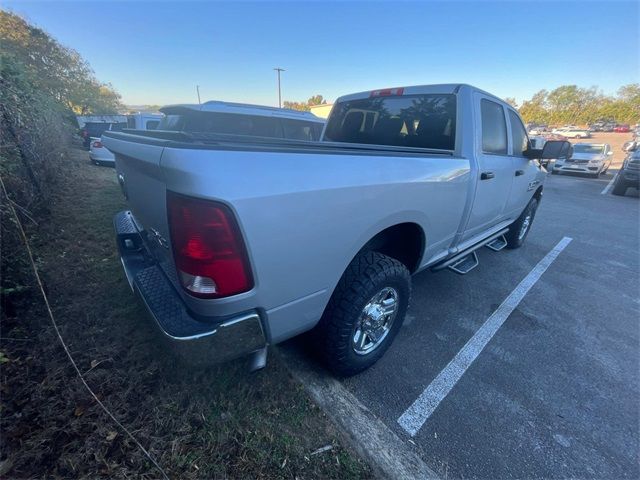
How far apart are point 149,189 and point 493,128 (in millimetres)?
3205

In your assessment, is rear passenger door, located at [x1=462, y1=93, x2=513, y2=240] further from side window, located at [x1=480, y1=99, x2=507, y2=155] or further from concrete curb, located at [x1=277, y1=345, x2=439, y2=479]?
concrete curb, located at [x1=277, y1=345, x2=439, y2=479]

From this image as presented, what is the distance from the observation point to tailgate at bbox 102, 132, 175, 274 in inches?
52.6

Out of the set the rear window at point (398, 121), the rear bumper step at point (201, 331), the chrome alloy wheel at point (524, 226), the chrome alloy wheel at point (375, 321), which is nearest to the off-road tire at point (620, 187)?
the chrome alloy wheel at point (524, 226)

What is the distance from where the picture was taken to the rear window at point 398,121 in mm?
2625

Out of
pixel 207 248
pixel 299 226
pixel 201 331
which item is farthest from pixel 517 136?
pixel 201 331

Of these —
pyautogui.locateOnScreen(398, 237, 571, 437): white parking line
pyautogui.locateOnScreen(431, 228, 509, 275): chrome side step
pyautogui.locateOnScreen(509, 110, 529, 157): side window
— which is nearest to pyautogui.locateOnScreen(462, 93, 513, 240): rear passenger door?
pyautogui.locateOnScreen(431, 228, 509, 275): chrome side step

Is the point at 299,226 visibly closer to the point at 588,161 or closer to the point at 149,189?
the point at 149,189

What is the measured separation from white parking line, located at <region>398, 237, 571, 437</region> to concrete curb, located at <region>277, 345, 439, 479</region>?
15 cm

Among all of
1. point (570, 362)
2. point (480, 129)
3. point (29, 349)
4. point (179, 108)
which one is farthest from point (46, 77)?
point (570, 362)

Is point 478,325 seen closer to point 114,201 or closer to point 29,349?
point 29,349

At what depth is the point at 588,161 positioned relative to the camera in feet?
44.4

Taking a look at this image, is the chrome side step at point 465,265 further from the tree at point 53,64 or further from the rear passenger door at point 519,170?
the tree at point 53,64

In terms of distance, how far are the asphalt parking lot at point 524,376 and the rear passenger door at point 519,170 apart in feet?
2.92

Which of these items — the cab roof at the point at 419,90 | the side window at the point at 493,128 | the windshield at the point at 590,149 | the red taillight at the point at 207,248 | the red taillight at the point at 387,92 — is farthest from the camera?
the windshield at the point at 590,149
